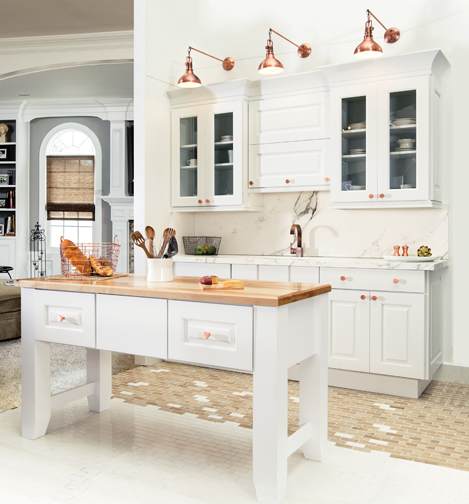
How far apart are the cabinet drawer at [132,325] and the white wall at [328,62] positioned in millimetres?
2272

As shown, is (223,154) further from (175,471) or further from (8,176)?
(8,176)

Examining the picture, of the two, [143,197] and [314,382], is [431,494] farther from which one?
[143,197]

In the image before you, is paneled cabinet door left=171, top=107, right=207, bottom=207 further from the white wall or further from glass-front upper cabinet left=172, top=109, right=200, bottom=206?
the white wall

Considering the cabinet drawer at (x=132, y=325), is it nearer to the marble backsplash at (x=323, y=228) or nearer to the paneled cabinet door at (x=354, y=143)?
the paneled cabinet door at (x=354, y=143)

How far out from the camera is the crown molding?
679cm

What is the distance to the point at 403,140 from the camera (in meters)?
4.25

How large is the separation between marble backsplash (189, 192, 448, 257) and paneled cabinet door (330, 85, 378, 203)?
40 centimetres

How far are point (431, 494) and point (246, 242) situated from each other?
3156mm

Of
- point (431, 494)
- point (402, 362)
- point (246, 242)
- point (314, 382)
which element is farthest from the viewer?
point (246, 242)

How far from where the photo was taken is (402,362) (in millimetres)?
4078

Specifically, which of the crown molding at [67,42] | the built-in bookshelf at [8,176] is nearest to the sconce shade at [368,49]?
the crown molding at [67,42]

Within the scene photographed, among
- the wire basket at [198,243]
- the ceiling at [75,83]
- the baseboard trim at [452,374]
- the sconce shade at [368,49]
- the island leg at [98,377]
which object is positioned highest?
the ceiling at [75,83]

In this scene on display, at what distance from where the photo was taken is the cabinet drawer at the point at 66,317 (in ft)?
9.79

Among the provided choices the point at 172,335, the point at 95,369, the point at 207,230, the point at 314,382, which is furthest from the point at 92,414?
the point at 207,230
